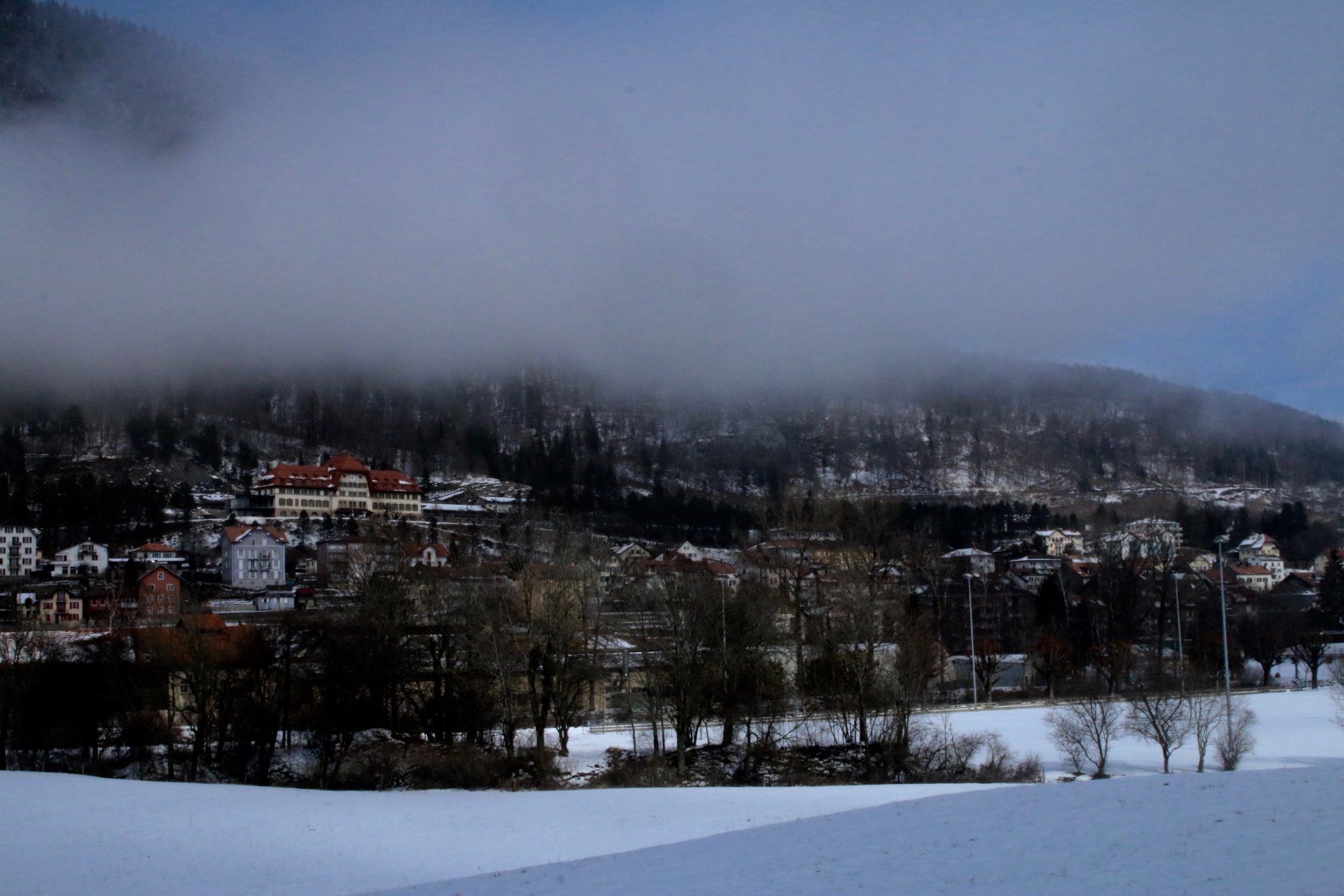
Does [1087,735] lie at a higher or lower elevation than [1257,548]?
lower

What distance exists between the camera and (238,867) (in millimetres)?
22766

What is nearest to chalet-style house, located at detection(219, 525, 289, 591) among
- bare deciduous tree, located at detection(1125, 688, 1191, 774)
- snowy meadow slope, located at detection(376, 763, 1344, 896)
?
bare deciduous tree, located at detection(1125, 688, 1191, 774)

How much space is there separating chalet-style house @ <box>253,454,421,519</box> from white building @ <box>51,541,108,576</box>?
3627 centimetres

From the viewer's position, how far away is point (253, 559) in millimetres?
110188

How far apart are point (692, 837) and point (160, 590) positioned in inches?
3229

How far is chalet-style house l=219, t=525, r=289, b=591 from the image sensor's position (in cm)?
10719

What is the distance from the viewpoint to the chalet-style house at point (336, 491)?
15788 cm

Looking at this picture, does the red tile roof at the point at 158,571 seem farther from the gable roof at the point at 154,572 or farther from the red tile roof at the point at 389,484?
the red tile roof at the point at 389,484

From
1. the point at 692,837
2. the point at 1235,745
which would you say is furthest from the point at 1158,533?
the point at 692,837

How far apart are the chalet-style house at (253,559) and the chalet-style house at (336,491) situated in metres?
40.1

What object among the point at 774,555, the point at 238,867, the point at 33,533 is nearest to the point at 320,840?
the point at 238,867

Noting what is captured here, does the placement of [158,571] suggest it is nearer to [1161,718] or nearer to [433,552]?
[433,552]

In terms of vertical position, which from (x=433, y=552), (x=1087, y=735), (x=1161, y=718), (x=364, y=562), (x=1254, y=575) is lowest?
(x=1254, y=575)

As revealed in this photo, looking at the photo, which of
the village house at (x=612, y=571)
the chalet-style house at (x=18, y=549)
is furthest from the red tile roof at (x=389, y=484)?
the village house at (x=612, y=571)
